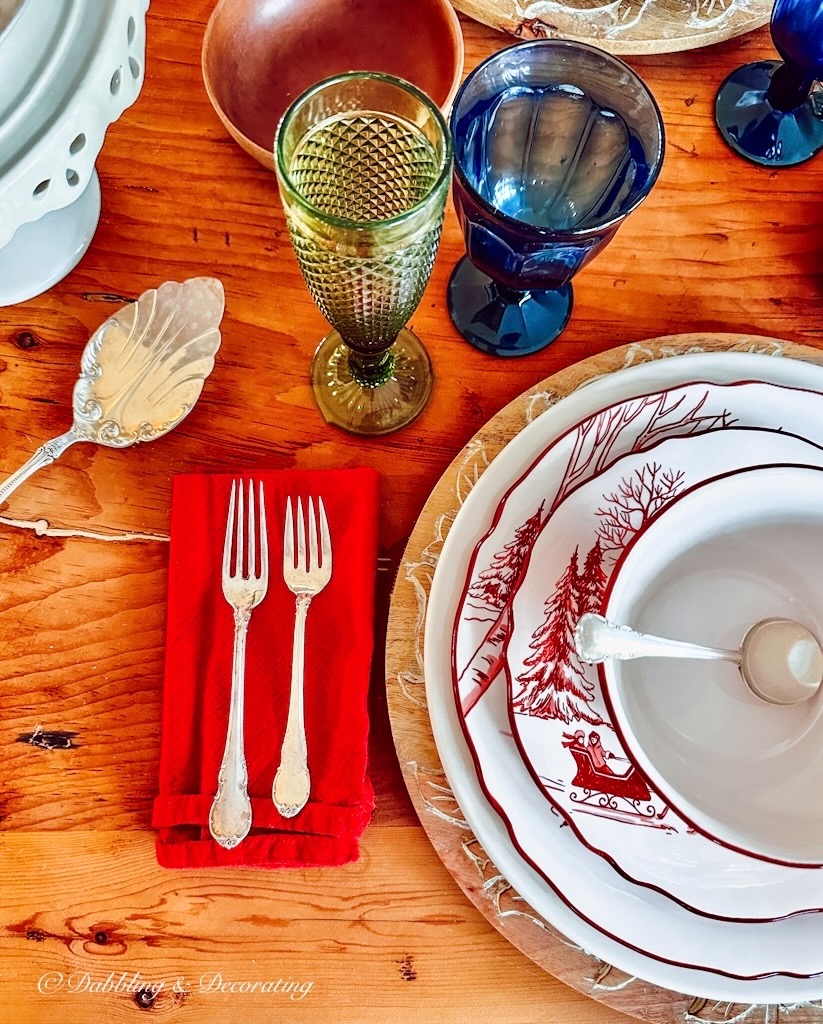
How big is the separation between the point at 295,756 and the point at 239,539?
0.45ft

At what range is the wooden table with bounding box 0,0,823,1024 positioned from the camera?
19.8 inches

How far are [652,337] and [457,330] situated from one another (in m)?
0.14

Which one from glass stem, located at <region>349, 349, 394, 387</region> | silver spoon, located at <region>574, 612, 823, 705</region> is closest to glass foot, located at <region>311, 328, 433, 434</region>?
glass stem, located at <region>349, 349, 394, 387</region>

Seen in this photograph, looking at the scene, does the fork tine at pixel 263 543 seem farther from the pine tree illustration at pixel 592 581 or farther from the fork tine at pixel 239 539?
the pine tree illustration at pixel 592 581

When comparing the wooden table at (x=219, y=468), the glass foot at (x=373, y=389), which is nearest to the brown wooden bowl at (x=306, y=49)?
the wooden table at (x=219, y=468)

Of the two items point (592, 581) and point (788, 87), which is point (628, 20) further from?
point (592, 581)

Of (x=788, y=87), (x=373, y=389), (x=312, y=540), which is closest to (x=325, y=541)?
(x=312, y=540)

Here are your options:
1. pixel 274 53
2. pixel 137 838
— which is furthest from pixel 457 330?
pixel 137 838

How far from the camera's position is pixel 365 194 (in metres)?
0.51

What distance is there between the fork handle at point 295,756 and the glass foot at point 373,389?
0.14 m

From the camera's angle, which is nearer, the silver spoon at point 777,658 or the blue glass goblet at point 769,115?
the silver spoon at point 777,658

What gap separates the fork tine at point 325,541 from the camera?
539 millimetres

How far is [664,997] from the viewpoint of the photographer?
1.60 ft

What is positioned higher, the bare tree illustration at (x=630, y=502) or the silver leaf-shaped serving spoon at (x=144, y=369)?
the bare tree illustration at (x=630, y=502)
